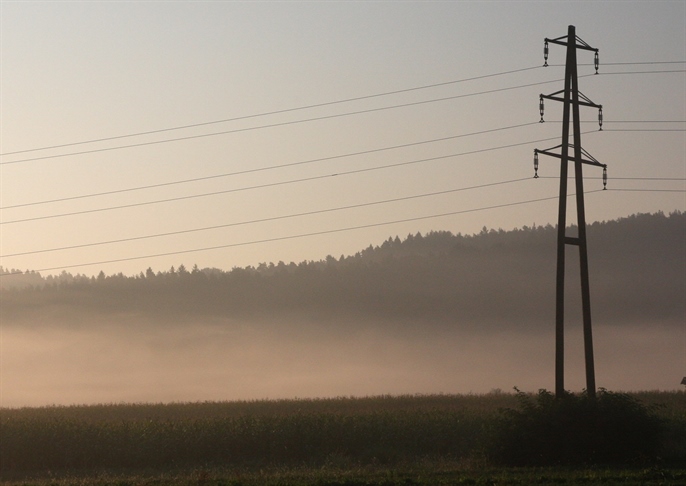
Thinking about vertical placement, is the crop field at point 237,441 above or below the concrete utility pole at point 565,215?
below

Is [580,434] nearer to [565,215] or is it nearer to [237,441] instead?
[565,215]

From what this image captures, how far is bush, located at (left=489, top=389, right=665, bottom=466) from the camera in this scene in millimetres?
33156

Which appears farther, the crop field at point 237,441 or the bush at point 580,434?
the crop field at point 237,441

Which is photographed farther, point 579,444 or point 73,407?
point 73,407

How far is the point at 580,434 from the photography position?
109ft

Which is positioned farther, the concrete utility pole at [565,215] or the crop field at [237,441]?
the crop field at [237,441]

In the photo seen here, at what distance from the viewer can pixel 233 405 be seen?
76188 millimetres

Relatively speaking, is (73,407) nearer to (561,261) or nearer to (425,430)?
(425,430)

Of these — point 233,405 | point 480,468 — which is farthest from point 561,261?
point 233,405

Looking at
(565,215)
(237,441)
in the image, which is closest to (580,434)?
(565,215)

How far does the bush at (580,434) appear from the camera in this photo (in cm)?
3316

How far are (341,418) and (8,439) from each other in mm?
18513

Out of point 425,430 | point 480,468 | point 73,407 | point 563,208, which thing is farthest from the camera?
point 73,407

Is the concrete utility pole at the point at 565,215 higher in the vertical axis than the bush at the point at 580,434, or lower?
higher
